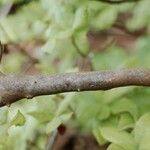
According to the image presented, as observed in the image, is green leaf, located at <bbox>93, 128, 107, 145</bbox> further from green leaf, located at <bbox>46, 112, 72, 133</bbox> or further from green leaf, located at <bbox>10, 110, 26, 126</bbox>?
green leaf, located at <bbox>10, 110, 26, 126</bbox>

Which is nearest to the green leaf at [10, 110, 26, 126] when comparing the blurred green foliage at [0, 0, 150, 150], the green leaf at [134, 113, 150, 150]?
the blurred green foliage at [0, 0, 150, 150]

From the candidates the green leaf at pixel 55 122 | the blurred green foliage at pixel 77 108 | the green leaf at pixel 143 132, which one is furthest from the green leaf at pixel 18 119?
the green leaf at pixel 143 132

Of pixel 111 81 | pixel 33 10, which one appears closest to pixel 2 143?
pixel 111 81

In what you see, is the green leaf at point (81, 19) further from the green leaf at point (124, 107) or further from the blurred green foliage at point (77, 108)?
the green leaf at point (124, 107)

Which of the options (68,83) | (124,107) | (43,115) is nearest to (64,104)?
(43,115)

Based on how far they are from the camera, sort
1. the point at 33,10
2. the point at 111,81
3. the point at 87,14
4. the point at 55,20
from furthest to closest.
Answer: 1. the point at 33,10
2. the point at 55,20
3. the point at 87,14
4. the point at 111,81

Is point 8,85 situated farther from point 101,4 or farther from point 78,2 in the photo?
point 101,4
